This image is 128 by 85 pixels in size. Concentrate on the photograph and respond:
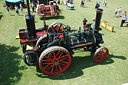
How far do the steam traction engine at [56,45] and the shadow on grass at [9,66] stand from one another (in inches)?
36.6

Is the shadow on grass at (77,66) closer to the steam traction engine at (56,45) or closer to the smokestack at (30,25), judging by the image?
the steam traction engine at (56,45)

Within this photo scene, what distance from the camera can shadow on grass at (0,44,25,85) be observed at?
218 inches

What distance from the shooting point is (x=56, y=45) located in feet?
18.4

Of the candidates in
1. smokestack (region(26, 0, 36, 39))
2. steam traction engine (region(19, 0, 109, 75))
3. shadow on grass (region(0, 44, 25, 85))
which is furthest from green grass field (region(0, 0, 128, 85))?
smokestack (region(26, 0, 36, 39))

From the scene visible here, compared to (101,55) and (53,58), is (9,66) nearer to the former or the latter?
(53,58)

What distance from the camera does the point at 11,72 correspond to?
5.95 m

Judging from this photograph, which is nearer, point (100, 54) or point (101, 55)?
point (100, 54)

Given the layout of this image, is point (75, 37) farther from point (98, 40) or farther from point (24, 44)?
point (24, 44)

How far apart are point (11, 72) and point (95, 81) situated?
437 centimetres

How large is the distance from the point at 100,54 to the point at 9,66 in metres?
5.24

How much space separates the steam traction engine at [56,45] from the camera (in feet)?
17.5

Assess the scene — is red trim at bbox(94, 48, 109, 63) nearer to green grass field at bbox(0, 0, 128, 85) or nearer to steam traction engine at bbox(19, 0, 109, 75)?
steam traction engine at bbox(19, 0, 109, 75)

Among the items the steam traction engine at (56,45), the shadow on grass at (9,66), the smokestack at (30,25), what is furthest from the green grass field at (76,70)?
the smokestack at (30,25)

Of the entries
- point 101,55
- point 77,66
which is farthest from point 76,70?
point 101,55
